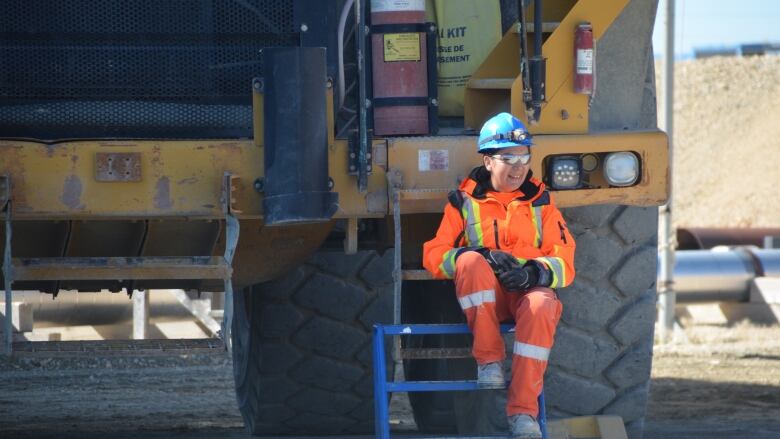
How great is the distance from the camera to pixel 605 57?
5.52 m

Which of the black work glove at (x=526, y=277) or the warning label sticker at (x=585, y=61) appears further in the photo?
the warning label sticker at (x=585, y=61)

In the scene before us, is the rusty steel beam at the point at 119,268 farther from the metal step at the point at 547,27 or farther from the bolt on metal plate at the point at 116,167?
the metal step at the point at 547,27

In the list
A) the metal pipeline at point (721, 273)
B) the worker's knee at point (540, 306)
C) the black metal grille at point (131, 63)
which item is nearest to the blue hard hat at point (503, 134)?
the worker's knee at point (540, 306)

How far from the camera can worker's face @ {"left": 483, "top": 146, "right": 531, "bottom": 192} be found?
16.5 feet

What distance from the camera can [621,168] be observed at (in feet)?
17.2

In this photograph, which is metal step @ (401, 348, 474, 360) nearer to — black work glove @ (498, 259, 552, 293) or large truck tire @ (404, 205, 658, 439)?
black work glove @ (498, 259, 552, 293)

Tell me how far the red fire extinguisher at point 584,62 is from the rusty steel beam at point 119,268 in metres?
1.36

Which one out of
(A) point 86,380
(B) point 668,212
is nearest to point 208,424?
(A) point 86,380

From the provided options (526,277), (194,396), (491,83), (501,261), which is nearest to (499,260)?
(501,261)

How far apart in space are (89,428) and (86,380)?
186 cm

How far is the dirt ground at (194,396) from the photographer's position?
7.48 meters

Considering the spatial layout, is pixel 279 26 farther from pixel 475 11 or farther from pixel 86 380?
pixel 86 380

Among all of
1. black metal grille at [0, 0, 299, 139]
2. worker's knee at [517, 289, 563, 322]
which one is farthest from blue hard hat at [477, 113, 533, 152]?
black metal grille at [0, 0, 299, 139]

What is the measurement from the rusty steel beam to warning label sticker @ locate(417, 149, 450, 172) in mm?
735
